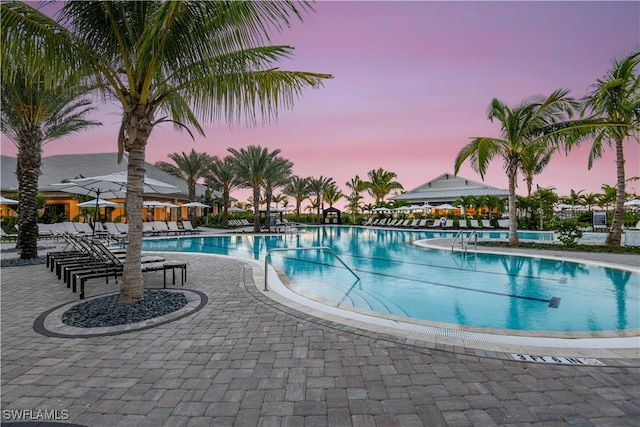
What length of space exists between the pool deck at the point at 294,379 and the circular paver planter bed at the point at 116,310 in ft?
1.34

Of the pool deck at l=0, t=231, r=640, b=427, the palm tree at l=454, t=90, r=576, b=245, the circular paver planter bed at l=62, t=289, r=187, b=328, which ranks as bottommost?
the pool deck at l=0, t=231, r=640, b=427

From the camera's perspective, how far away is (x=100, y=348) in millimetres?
3625

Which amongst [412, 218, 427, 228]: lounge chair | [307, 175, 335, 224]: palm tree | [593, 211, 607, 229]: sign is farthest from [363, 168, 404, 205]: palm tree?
[593, 211, 607, 229]: sign

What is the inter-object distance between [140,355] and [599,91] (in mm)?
17099

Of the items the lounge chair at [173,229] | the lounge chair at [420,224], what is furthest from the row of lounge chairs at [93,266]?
the lounge chair at [420,224]

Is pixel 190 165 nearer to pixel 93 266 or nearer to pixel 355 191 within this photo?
pixel 355 191

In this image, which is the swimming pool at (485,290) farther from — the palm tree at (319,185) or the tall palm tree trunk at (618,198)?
the palm tree at (319,185)

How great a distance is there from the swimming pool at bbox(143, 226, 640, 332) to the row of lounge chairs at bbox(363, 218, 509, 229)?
54.5 feet

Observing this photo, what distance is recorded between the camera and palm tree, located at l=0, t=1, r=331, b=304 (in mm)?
4129

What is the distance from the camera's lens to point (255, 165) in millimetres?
25953

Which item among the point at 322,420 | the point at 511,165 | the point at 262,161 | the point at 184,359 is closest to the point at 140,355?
the point at 184,359

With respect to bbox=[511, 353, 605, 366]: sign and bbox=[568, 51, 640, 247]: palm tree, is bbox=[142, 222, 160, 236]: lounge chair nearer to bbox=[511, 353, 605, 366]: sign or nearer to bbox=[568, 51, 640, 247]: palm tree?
bbox=[511, 353, 605, 366]: sign

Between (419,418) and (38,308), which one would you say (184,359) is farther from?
(38,308)

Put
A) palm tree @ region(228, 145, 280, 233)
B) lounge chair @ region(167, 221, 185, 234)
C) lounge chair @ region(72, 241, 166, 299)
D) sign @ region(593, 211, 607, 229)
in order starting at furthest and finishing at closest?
palm tree @ region(228, 145, 280, 233), lounge chair @ region(167, 221, 185, 234), sign @ region(593, 211, 607, 229), lounge chair @ region(72, 241, 166, 299)
